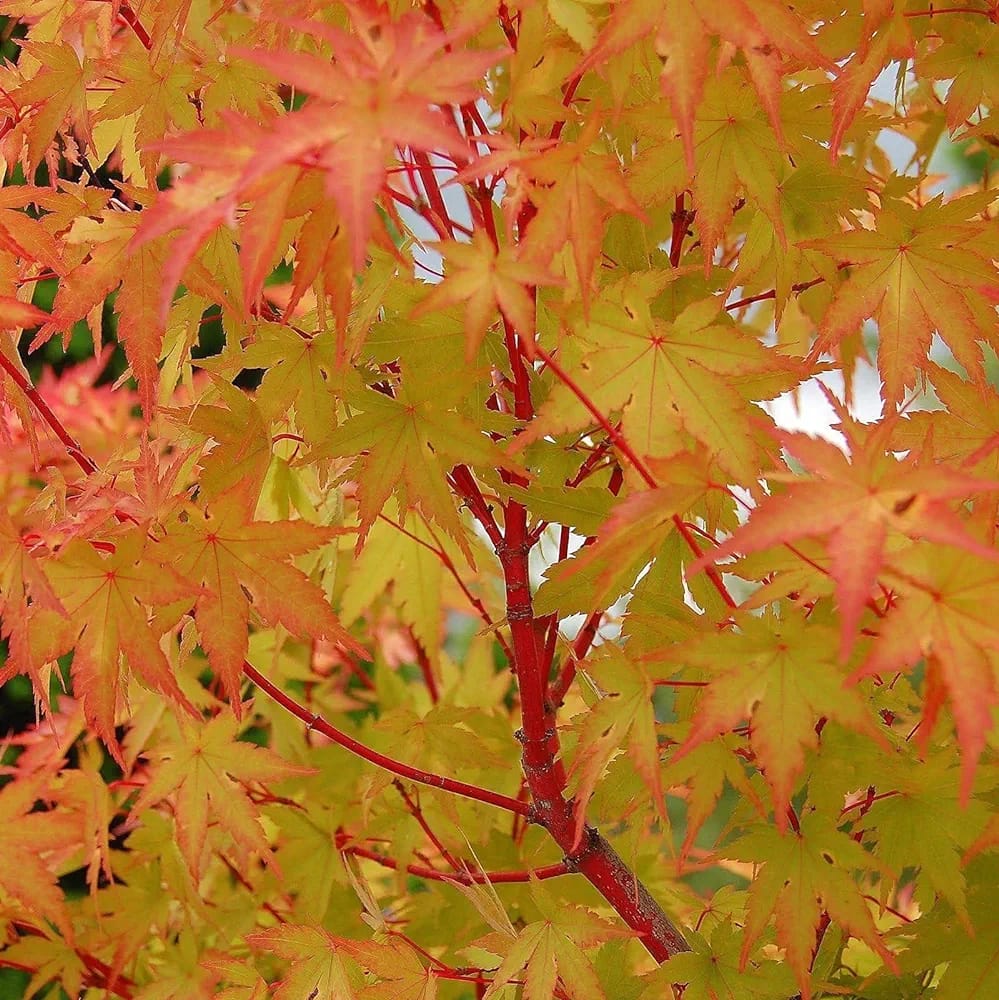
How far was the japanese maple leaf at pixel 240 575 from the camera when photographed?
2.22ft

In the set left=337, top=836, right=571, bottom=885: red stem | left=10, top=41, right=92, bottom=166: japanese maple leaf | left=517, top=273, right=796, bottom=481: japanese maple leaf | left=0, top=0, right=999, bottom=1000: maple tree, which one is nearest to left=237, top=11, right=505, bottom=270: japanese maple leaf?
left=0, top=0, right=999, bottom=1000: maple tree

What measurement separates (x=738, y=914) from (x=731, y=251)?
2.02 feet

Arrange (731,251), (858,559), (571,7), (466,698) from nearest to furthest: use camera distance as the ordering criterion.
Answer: (858,559) < (571,7) < (731,251) < (466,698)

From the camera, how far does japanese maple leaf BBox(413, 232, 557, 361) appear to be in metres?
0.57

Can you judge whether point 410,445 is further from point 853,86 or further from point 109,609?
point 853,86

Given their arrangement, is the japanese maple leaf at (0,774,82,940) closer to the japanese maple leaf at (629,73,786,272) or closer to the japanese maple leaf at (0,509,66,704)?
the japanese maple leaf at (0,509,66,704)

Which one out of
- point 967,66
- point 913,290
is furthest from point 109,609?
point 967,66

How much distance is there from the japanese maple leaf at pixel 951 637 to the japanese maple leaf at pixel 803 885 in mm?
167

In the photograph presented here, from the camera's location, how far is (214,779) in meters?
0.85

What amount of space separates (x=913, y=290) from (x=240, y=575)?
1.61 ft

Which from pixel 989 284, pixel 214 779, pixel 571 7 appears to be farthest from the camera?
pixel 214 779

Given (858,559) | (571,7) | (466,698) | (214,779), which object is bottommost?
(466,698)

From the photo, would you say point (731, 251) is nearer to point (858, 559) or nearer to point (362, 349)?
point (362, 349)

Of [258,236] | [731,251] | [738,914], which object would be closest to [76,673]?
[258,236]
